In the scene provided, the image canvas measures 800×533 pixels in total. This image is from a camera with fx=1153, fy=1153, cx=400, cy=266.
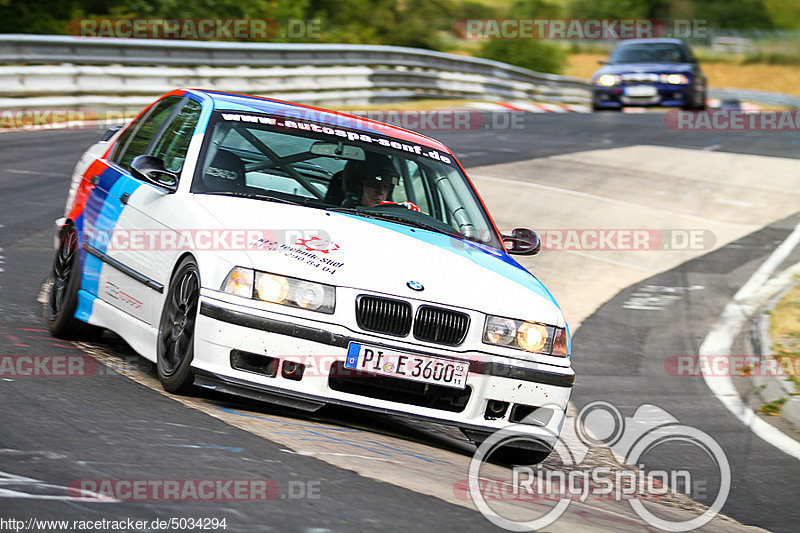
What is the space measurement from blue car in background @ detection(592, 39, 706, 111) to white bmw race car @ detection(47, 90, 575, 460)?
1914cm

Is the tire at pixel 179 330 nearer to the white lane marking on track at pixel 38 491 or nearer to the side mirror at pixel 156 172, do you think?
the side mirror at pixel 156 172

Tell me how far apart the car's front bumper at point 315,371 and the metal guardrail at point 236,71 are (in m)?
12.4

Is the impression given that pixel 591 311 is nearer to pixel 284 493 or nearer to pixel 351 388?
pixel 351 388

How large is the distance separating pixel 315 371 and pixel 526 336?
3.51 ft

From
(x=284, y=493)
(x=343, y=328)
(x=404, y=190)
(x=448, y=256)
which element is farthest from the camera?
(x=404, y=190)

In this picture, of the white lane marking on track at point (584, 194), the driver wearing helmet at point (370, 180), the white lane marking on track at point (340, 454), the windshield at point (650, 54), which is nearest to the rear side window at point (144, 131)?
the driver wearing helmet at point (370, 180)

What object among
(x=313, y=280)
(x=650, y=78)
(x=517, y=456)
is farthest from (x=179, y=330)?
(x=650, y=78)

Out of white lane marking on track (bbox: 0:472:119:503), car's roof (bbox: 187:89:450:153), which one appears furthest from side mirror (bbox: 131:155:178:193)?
white lane marking on track (bbox: 0:472:119:503)

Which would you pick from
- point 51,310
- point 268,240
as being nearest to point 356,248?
point 268,240

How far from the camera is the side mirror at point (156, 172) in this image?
6223 millimetres

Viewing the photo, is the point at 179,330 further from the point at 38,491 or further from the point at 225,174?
the point at 38,491

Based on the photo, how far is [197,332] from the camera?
17.6 feet

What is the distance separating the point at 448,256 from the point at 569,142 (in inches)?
571

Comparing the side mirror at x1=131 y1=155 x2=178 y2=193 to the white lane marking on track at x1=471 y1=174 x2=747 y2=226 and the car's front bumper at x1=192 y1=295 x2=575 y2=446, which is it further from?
the white lane marking on track at x1=471 y1=174 x2=747 y2=226
